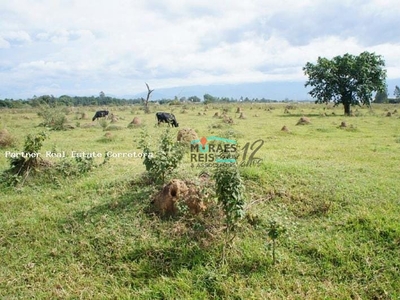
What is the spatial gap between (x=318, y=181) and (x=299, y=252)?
6.50 ft

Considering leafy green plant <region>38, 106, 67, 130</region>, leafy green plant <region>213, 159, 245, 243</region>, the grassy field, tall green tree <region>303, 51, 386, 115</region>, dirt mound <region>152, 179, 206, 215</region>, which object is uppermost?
tall green tree <region>303, 51, 386, 115</region>

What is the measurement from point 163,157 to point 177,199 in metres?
0.91

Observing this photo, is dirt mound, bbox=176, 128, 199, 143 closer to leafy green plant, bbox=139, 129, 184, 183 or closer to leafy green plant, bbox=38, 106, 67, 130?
leafy green plant, bbox=139, 129, 184, 183

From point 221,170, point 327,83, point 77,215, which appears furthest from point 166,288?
point 327,83

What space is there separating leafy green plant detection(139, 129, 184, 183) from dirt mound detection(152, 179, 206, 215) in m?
0.55

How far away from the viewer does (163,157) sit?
5.38 metres

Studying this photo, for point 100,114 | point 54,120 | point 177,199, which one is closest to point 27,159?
point 177,199

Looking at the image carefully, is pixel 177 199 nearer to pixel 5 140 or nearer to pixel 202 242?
pixel 202 242

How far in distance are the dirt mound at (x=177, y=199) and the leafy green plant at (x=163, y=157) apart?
1.79ft

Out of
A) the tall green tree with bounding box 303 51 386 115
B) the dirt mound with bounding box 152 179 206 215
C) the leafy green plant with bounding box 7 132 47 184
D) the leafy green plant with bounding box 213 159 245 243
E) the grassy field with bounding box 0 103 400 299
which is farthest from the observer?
the tall green tree with bounding box 303 51 386 115

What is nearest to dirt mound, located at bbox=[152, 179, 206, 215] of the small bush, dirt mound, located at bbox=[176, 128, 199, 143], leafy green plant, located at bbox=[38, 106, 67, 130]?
dirt mound, located at bbox=[176, 128, 199, 143]

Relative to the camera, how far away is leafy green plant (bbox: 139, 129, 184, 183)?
539cm

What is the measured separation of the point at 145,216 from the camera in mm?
4867

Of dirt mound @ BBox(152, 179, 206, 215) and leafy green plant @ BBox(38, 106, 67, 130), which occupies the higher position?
leafy green plant @ BBox(38, 106, 67, 130)
